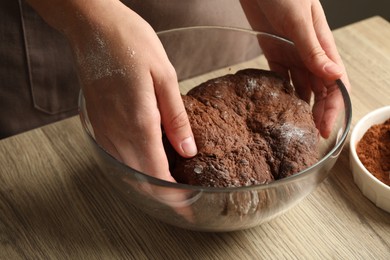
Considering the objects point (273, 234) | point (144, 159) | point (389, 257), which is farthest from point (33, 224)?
point (389, 257)

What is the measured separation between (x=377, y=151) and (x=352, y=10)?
1.39 meters

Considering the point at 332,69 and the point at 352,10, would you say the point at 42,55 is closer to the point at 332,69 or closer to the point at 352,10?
the point at 332,69

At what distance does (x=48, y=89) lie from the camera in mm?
1180

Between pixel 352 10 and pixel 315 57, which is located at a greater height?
pixel 315 57

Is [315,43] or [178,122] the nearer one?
[178,122]

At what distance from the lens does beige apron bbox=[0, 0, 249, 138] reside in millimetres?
1078

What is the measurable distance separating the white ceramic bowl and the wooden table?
0.05 feet

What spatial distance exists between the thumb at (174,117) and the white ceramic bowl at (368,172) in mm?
282

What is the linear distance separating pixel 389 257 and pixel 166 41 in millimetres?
503

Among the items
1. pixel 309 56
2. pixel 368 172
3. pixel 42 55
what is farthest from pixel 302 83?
pixel 42 55

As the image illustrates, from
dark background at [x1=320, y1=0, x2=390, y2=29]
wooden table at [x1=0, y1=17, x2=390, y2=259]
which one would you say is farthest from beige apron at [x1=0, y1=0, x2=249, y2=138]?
dark background at [x1=320, y1=0, x2=390, y2=29]

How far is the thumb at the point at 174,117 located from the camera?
71cm

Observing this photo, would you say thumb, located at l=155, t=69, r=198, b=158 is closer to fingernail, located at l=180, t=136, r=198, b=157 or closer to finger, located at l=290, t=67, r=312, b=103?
fingernail, located at l=180, t=136, r=198, b=157

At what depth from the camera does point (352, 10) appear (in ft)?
7.04
